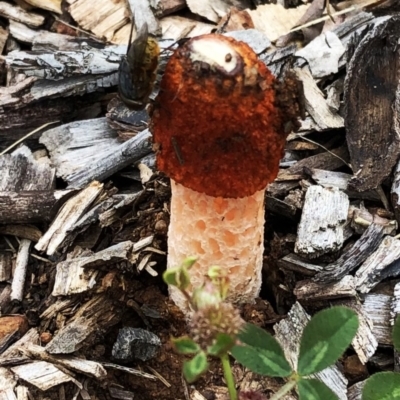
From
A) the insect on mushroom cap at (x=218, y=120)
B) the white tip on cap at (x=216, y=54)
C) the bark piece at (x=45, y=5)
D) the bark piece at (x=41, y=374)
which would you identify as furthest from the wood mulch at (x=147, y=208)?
the white tip on cap at (x=216, y=54)

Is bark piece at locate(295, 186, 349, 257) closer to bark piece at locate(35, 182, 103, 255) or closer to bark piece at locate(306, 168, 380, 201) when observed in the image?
bark piece at locate(306, 168, 380, 201)

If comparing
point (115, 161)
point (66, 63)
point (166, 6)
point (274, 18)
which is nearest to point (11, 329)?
point (115, 161)

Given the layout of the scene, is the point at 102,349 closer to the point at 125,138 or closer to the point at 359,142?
the point at 125,138

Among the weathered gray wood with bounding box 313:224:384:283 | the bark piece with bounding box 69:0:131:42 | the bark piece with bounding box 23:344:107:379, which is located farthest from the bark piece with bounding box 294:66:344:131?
the bark piece with bounding box 23:344:107:379

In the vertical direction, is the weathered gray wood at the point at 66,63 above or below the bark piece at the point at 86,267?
above

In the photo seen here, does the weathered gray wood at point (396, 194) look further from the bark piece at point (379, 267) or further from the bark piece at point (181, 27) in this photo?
the bark piece at point (181, 27)

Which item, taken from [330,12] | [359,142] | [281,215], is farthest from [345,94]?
[330,12]

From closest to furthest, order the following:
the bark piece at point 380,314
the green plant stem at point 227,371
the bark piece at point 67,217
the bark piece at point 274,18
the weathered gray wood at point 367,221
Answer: the green plant stem at point 227,371 < the bark piece at point 380,314 < the weathered gray wood at point 367,221 < the bark piece at point 67,217 < the bark piece at point 274,18
